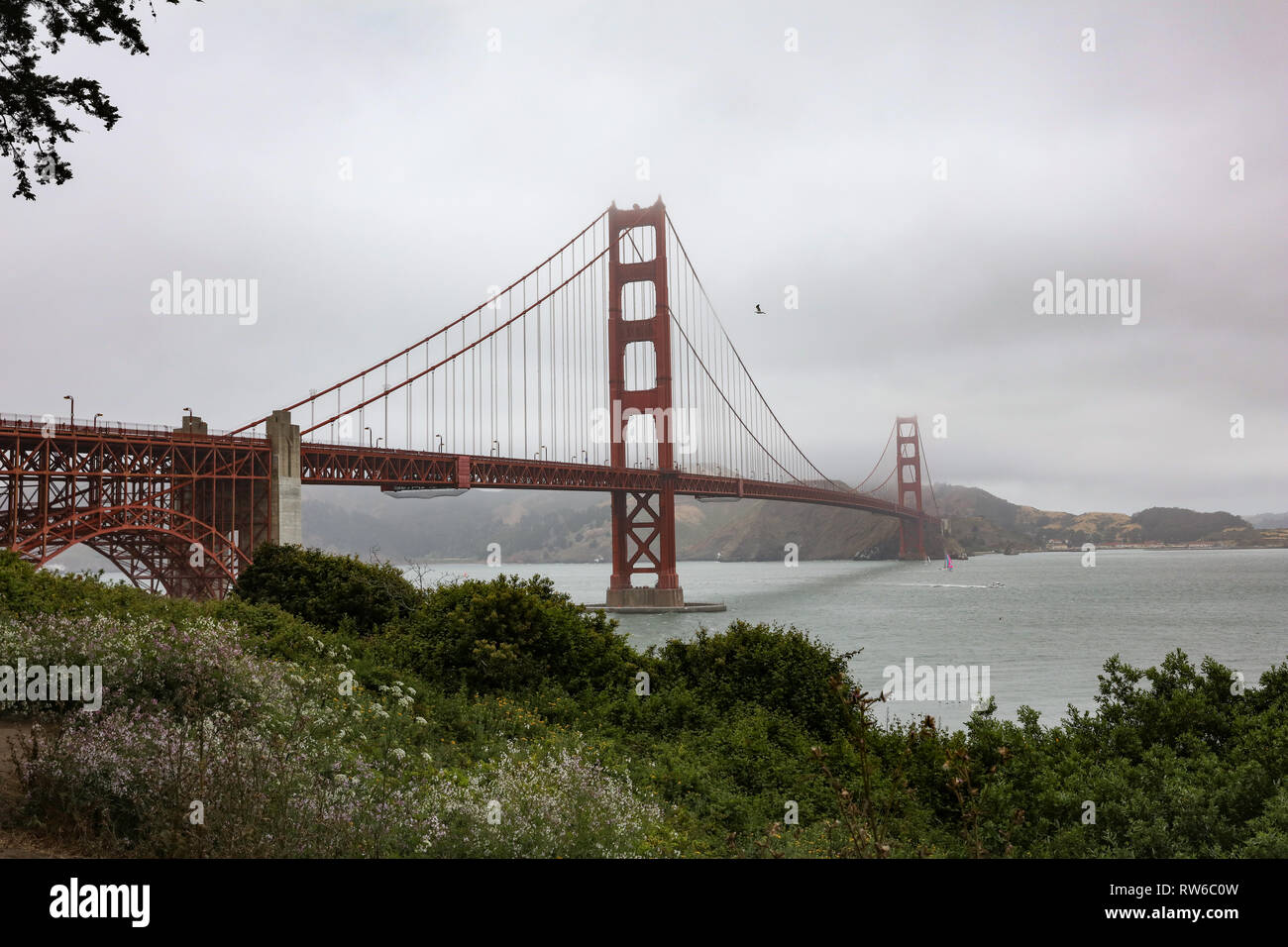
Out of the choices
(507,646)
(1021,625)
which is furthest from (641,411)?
(507,646)

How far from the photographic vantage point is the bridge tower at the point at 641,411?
64812 millimetres

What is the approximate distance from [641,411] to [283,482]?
33.5 meters

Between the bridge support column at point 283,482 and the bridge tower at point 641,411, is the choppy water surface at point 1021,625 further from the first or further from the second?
the bridge support column at point 283,482

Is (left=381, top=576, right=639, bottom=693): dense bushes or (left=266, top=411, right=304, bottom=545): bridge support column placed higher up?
(left=266, top=411, right=304, bottom=545): bridge support column

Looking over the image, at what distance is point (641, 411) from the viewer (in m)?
68.6

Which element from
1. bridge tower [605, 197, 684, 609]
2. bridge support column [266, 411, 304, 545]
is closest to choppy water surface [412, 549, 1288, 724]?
bridge tower [605, 197, 684, 609]

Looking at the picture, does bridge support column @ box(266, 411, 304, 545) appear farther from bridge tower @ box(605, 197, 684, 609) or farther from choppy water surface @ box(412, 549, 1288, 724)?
bridge tower @ box(605, 197, 684, 609)

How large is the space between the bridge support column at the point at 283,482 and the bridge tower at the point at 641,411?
2662 cm

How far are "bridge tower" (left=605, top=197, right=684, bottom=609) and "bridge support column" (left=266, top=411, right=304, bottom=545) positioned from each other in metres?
26.6

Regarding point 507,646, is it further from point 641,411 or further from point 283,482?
point 641,411

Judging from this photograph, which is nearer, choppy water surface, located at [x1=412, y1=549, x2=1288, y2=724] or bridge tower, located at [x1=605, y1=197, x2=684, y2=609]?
choppy water surface, located at [x1=412, y1=549, x2=1288, y2=724]

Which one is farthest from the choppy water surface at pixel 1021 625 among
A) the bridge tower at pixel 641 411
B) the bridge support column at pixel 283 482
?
the bridge support column at pixel 283 482

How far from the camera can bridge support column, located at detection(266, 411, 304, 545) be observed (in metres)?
38.9
